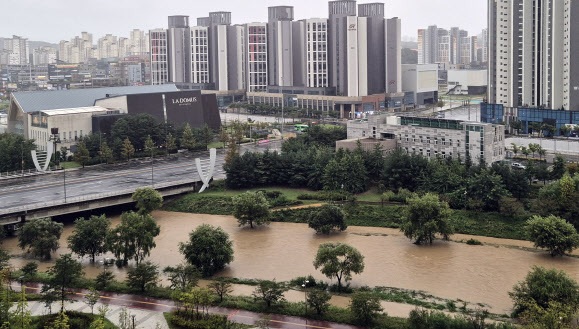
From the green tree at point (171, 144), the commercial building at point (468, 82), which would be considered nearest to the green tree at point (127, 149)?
the green tree at point (171, 144)

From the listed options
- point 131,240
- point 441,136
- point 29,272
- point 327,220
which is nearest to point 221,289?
point 131,240

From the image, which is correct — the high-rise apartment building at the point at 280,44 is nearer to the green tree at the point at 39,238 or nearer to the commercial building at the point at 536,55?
the commercial building at the point at 536,55

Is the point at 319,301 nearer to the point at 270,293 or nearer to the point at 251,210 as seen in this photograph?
the point at 270,293

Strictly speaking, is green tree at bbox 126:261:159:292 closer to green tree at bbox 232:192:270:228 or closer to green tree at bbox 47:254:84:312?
green tree at bbox 47:254:84:312

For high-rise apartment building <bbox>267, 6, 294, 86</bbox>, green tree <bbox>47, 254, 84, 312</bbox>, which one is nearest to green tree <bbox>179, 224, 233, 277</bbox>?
green tree <bbox>47, 254, 84, 312</bbox>

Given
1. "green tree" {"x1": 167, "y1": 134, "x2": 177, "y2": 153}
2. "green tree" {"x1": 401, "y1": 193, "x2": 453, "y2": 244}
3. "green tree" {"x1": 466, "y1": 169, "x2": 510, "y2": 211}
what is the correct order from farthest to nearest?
1. "green tree" {"x1": 167, "y1": 134, "x2": 177, "y2": 153}
2. "green tree" {"x1": 466, "y1": 169, "x2": 510, "y2": 211}
3. "green tree" {"x1": 401, "y1": 193, "x2": 453, "y2": 244}
